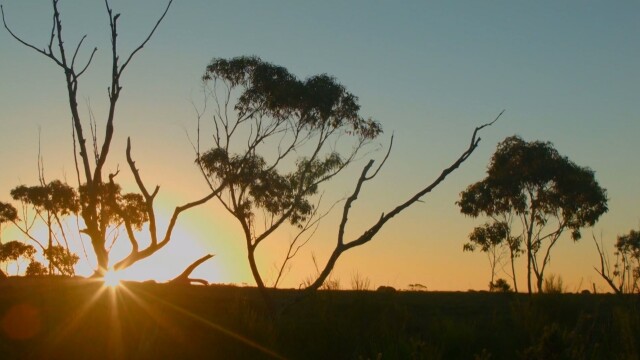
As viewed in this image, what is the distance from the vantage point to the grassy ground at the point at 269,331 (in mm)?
10562

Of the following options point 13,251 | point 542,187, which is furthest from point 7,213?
point 542,187

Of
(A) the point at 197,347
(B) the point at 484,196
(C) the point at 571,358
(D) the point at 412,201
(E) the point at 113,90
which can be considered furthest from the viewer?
(B) the point at 484,196

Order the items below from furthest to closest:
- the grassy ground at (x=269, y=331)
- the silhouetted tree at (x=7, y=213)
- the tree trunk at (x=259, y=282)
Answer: the silhouetted tree at (x=7, y=213) < the tree trunk at (x=259, y=282) < the grassy ground at (x=269, y=331)

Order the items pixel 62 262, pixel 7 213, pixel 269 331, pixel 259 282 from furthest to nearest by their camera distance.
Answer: pixel 7 213 < pixel 259 282 < pixel 62 262 < pixel 269 331

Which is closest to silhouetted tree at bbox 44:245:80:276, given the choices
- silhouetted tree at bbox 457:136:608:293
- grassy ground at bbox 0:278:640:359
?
grassy ground at bbox 0:278:640:359

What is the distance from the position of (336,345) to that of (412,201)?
492 cm

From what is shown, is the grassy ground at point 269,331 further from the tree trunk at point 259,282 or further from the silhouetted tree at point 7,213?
the silhouetted tree at point 7,213

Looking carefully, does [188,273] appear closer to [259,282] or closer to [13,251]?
[259,282]

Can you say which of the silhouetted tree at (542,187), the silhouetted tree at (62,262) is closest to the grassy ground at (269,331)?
the silhouetted tree at (62,262)

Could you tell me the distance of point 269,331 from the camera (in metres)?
11.0

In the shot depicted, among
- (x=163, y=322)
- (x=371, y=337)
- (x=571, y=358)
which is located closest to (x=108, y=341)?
(x=163, y=322)

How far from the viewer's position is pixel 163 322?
37.4ft

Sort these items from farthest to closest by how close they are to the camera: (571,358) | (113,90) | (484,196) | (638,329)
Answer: (484,196)
(113,90)
(638,329)
(571,358)

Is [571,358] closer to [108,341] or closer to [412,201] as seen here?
[108,341]
